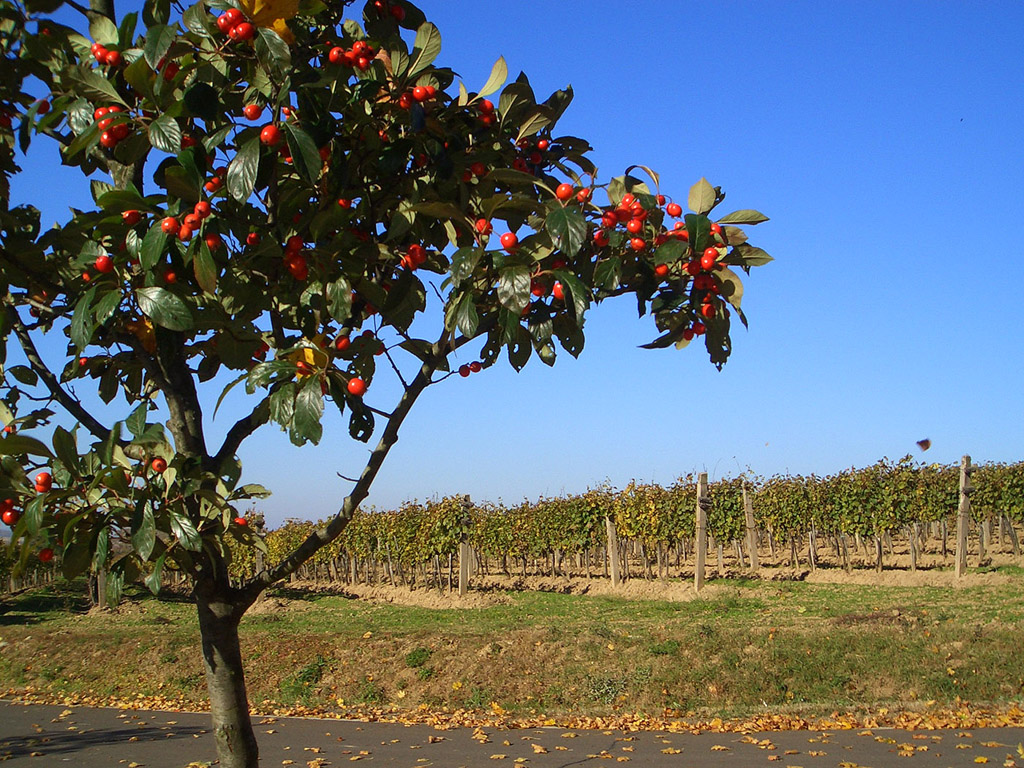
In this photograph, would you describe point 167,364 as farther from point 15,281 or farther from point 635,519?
point 635,519

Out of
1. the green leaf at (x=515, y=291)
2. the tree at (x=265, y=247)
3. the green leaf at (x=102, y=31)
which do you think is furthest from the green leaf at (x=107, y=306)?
the green leaf at (x=515, y=291)

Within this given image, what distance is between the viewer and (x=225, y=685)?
3.14 metres

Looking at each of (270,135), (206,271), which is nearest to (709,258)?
(270,135)

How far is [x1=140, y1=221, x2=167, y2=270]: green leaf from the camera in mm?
2365

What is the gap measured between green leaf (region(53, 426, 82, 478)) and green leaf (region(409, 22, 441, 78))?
5.21 ft

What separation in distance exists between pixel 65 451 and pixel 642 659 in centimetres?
858

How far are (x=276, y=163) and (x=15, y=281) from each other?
1.01 metres

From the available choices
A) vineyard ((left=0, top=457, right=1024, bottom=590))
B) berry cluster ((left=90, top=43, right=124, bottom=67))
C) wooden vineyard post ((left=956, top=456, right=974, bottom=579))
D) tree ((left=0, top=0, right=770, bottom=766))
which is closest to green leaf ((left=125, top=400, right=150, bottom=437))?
tree ((left=0, top=0, right=770, bottom=766))

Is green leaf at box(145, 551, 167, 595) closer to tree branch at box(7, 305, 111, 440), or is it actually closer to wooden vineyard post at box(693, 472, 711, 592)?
tree branch at box(7, 305, 111, 440)

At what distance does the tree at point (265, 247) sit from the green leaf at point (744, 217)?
12mm

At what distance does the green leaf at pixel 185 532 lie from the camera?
245 cm

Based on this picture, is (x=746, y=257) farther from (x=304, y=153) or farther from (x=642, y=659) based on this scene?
(x=642, y=659)

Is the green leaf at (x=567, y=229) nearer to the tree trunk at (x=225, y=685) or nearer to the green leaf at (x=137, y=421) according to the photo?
the green leaf at (x=137, y=421)

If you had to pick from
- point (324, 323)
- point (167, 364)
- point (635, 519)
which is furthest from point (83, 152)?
point (635, 519)
